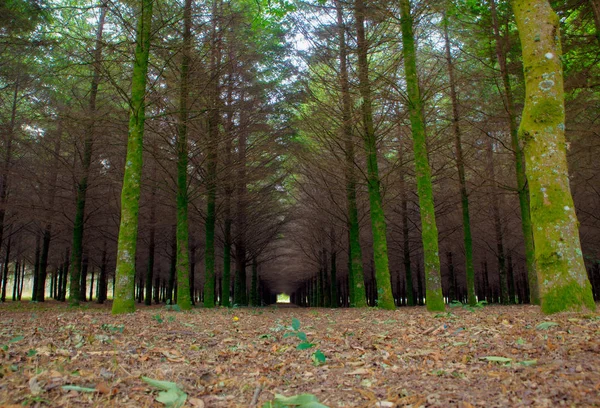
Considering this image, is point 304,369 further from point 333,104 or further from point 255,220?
point 255,220

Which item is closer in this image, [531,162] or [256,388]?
[256,388]

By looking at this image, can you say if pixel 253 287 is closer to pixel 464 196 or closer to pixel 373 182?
pixel 373 182

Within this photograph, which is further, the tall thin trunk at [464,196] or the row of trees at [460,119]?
the tall thin trunk at [464,196]

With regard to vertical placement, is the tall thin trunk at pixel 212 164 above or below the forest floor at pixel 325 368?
above

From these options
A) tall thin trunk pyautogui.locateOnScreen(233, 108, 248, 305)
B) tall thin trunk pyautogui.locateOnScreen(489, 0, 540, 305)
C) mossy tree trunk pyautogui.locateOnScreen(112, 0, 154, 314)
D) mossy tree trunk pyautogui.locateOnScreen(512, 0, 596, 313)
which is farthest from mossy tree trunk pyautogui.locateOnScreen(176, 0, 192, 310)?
tall thin trunk pyautogui.locateOnScreen(489, 0, 540, 305)

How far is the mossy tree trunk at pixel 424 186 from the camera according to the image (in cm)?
815

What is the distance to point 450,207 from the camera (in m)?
14.7

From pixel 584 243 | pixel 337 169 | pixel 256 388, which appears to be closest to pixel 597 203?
pixel 584 243

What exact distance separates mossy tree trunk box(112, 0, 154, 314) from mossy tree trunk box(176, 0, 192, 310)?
1.56 metres

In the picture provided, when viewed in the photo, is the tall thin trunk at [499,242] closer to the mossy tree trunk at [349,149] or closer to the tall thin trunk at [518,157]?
the tall thin trunk at [518,157]

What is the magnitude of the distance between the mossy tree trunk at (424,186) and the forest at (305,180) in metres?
0.04

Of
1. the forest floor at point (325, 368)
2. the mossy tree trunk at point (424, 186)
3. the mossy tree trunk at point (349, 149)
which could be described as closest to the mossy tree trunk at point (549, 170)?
the forest floor at point (325, 368)

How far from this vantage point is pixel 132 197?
7.74m

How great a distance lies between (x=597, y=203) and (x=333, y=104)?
1231 cm
